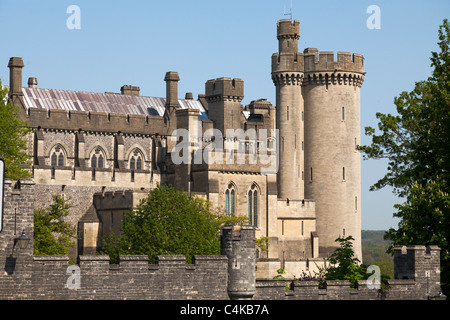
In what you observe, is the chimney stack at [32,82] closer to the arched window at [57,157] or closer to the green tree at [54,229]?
the arched window at [57,157]

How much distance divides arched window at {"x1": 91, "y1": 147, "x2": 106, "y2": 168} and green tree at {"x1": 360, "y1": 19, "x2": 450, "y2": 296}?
127 feet

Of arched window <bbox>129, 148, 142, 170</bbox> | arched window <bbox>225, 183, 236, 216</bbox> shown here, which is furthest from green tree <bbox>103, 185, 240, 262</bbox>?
arched window <bbox>129, 148, 142, 170</bbox>

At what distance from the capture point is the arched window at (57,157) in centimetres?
7862

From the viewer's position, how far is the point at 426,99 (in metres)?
43.4

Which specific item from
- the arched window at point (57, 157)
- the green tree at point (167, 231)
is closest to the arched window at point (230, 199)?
the green tree at point (167, 231)

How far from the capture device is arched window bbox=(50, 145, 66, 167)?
3095 inches

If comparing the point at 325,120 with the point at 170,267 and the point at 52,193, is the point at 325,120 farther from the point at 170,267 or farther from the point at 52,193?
the point at 170,267

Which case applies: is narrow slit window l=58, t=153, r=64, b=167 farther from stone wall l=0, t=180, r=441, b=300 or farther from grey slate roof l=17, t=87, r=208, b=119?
stone wall l=0, t=180, r=441, b=300

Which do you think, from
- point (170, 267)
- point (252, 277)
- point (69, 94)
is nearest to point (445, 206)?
point (252, 277)

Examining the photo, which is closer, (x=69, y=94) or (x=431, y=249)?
(x=431, y=249)

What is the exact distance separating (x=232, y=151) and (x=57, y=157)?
46.0 ft
